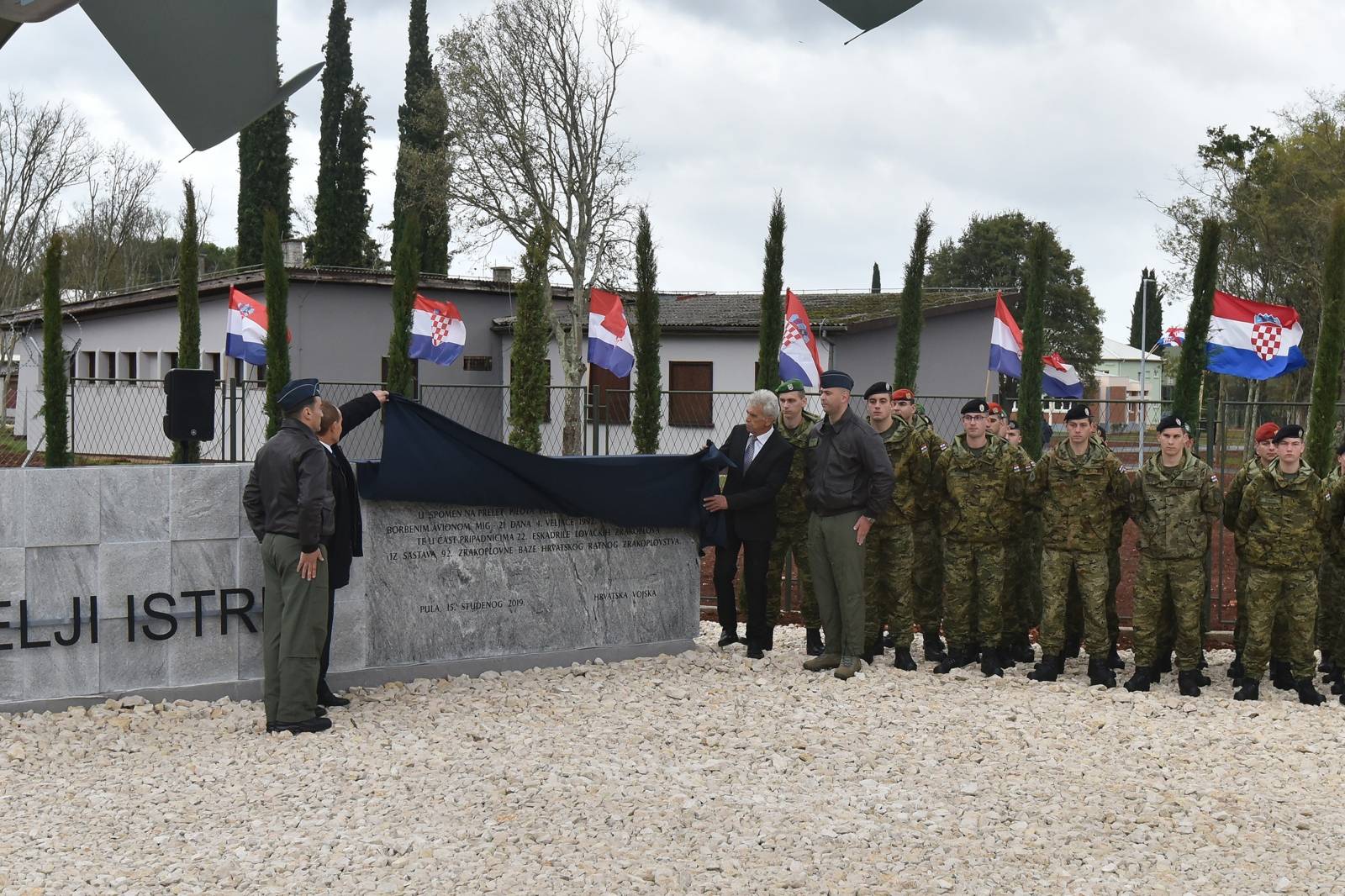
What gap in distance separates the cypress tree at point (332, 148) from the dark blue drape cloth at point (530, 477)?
29.0 m

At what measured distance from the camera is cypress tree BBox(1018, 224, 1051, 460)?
1058 cm

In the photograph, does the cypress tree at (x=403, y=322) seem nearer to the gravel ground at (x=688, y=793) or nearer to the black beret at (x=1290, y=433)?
the gravel ground at (x=688, y=793)

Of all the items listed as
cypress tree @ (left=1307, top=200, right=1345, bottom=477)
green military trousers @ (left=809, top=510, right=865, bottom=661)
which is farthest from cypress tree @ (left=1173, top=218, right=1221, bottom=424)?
green military trousers @ (left=809, top=510, right=865, bottom=661)

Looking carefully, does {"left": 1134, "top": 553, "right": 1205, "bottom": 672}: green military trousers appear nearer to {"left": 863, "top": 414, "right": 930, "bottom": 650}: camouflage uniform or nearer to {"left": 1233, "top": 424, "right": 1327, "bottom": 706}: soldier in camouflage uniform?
{"left": 1233, "top": 424, "right": 1327, "bottom": 706}: soldier in camouflage uniform

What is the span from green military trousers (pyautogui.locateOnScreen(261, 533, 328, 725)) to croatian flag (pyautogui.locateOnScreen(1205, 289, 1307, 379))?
869cm

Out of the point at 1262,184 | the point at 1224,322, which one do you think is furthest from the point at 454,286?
the point at 1224,322

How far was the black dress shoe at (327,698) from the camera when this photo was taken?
6.22 meters

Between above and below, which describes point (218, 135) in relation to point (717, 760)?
above

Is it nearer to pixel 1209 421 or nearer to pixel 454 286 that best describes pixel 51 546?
pixel 1209 421

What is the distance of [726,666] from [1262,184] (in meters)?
23.4

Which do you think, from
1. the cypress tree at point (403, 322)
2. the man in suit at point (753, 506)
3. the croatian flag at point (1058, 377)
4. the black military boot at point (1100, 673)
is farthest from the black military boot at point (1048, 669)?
the cypress tree at point (403, 322)

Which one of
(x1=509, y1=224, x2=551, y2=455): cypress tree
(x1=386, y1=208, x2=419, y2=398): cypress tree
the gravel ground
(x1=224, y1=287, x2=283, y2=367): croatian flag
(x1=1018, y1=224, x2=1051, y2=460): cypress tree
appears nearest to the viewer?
the gravel ground

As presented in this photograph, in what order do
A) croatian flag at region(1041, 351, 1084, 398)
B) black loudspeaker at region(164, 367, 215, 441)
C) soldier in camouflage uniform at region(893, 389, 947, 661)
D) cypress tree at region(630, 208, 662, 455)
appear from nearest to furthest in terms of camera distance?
black loudspeaker at region(164, 367, 215, 441)
soldier in camouflage uniform at region(893, 389, 947, 661)
cypress tree at region(630, 208, 662, 455)
croatian flag at region(1041, 351, 1084, 398)

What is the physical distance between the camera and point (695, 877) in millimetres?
4043
